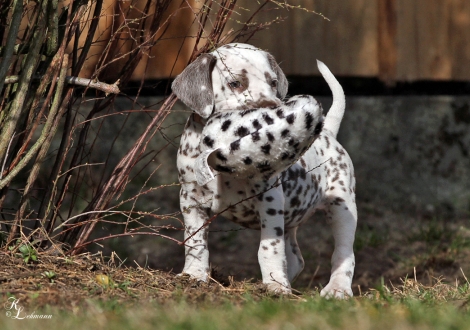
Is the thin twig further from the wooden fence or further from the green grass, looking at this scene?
the wooden fence

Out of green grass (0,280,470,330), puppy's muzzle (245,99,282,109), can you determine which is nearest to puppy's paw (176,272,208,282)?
green grass (0,280,470,330)

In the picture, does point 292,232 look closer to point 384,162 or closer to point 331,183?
point 331,183

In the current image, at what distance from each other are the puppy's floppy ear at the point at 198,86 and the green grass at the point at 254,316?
1244 mm

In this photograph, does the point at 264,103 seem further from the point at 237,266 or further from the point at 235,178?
the point at 237,266

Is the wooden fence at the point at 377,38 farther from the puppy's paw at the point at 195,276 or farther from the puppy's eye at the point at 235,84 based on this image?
the puppy's paw at the point at 195,276

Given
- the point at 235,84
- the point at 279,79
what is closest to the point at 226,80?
the point at 235,84

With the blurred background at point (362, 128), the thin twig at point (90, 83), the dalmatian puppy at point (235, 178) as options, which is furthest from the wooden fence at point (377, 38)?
the thin twig at point (90, 83)

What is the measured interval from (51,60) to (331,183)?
203cm

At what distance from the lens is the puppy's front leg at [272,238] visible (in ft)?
14.1

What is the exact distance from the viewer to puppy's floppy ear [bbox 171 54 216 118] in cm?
432

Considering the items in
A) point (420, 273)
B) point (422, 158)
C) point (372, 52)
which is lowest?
point (420, 273)

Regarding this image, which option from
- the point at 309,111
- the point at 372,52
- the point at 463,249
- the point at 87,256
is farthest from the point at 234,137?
the point at 372,52

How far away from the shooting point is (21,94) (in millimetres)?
4148

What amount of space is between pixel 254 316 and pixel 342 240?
2304 mm
